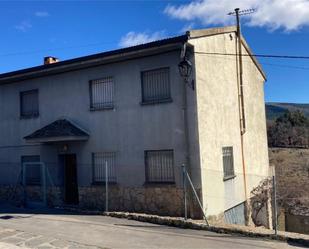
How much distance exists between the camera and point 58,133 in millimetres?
16750

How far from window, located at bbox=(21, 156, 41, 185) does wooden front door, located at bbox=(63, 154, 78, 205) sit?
1.38 meters

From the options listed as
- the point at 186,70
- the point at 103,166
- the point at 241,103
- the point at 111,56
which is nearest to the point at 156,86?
the point at 186,70

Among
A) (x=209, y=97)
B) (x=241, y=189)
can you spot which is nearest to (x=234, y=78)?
(x=209, y=97)

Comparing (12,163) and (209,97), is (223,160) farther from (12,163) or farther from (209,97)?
(12,163)

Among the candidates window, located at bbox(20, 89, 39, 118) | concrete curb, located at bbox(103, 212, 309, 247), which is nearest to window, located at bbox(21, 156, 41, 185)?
window, located at bbox(20, 89, 39, 118)

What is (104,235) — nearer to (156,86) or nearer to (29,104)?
(156,86)

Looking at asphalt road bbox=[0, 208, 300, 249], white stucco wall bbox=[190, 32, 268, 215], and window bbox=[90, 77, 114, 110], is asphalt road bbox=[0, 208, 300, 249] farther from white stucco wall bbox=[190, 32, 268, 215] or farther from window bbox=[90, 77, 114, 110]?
window bbox=[90, 77, 114, 110]

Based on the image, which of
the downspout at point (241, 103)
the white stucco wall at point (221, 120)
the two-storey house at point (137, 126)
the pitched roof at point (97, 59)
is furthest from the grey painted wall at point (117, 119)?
the downspout at point (241, 103)

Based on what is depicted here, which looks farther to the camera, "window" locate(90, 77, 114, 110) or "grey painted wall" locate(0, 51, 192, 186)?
"window" locate(90, 77, 114, 110)

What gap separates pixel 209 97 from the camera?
15719 millimetres

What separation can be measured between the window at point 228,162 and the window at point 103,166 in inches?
161

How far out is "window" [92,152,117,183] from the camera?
1645cm

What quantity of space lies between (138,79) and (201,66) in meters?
2.22

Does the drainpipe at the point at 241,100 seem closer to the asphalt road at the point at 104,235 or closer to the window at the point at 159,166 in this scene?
the window at the point at 159,166
